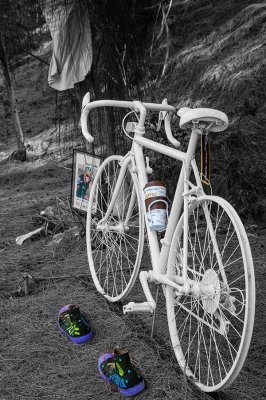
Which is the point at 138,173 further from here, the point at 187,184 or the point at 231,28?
the point at 231,28

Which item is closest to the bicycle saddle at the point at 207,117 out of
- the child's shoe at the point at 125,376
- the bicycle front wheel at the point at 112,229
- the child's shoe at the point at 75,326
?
the bicycle front wheel at the point at 112,229

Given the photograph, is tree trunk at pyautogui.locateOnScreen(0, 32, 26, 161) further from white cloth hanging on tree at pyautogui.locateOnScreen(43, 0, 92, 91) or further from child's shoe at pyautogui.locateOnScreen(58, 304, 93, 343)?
child's shoe at pyautogui.locateOnScreen(58, 304, 93, 343)

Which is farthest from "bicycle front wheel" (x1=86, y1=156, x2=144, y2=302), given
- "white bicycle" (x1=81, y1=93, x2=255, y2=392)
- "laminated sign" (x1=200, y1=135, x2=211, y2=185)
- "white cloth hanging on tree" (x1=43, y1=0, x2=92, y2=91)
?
"white cloth hanging on tree" (x1=43, y1=0, x2=92, y2=91)

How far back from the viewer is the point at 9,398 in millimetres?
2426

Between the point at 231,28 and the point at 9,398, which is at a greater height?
the point at 231,28

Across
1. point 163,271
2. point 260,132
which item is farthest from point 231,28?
point 163,271

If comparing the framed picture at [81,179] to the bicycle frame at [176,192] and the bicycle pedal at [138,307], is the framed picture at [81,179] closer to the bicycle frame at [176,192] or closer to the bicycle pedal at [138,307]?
the bicycle frame at [176,192]

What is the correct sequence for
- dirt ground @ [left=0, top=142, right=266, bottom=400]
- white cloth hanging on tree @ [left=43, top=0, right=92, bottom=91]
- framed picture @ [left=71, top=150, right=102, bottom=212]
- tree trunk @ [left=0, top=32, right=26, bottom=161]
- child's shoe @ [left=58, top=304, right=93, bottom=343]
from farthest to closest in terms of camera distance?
tree trunk @ [left=0, top=32, right=26, bottom=161]
white cloth hanging on tree @ [left=43, top=0, right=92, bottom=91]
framed picture @ [left=71, top=150, right=102, bottom=212]
child's shoe @ [left=58, top=304, right=93, bottom=343]
dirt ground @ [left=0, top=142, right=266, bottom=400]

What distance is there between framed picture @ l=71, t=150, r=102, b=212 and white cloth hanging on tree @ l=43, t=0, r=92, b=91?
0.80m

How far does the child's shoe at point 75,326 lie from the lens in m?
2.83

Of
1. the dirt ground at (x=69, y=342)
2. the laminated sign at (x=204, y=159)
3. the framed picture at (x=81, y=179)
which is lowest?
the dirt ground at (x=69, y=342)

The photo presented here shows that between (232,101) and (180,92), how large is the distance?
1.40 metres

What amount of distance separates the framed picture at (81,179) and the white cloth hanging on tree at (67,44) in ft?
2.62

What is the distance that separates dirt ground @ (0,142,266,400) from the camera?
2396mm
